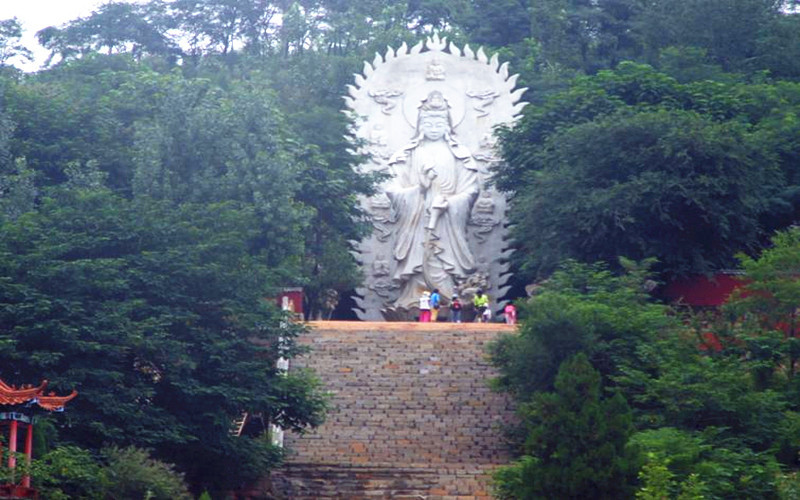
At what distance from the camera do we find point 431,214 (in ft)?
122

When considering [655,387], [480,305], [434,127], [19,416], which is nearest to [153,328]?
[19,416]

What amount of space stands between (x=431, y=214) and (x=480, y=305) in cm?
241

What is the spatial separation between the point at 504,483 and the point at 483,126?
1623 cm

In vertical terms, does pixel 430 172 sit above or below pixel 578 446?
above

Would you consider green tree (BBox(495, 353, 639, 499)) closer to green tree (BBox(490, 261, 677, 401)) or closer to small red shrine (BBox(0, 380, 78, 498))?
green tree (BBox(490, 261, 677, 401))

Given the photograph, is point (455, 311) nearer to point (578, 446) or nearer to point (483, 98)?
point (483, 98)

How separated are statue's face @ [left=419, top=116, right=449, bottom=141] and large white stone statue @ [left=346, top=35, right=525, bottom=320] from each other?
19 millimetres

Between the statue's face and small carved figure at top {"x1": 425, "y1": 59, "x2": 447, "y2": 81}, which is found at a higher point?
small carved figure at top {"x1": 425, "y1": 59, "x2": 447, "y2": 81}

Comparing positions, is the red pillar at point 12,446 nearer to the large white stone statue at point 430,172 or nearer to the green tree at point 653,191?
the green tree at point 653,191

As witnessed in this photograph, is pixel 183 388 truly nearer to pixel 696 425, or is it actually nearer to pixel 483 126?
pixel 696 425

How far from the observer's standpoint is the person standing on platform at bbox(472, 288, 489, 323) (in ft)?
117

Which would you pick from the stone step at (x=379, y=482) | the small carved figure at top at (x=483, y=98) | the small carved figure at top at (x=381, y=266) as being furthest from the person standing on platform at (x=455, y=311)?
the stone step at (x=379, y=482)

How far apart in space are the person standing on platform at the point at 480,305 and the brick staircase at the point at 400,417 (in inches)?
128

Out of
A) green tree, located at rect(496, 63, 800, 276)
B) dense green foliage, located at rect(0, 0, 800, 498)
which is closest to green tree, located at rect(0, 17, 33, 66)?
dense green foliage, located at rect(0, 0, 800, 498)
